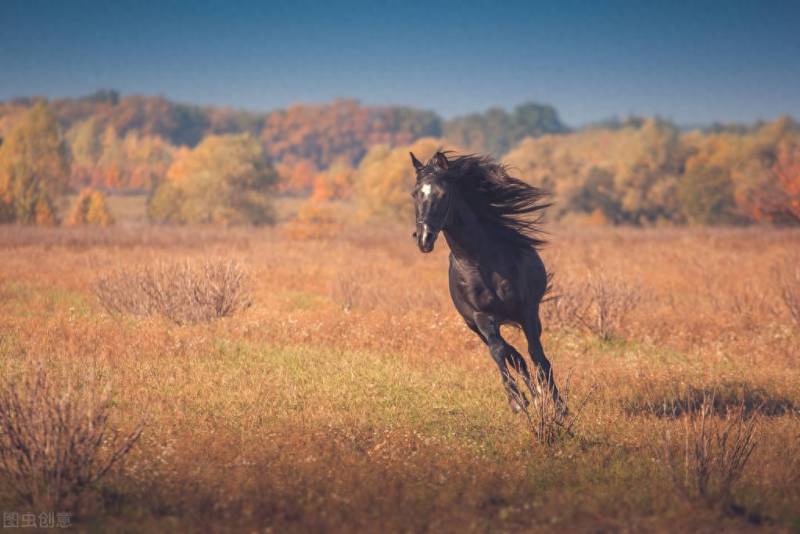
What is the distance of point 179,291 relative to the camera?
1316 centimetres

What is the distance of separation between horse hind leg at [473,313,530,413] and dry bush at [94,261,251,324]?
691 cm

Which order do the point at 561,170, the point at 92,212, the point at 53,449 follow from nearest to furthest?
1. the point at 53,449
2. the point at 92,212
3. the point at 561,170

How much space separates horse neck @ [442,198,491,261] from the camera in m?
7.55

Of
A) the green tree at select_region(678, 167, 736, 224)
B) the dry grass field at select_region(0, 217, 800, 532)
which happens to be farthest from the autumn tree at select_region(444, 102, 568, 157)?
the dry grass field at select_region(0, 217, 800, 532)

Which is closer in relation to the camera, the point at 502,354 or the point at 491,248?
the point at 502,354

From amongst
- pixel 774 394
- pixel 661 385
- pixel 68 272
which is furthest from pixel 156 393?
pixel 68 272

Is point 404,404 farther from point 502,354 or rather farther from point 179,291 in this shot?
point 179,291

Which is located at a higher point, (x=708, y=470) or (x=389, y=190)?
(x=389, y=190)

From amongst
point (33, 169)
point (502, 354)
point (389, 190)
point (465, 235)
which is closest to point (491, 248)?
point (465, 235)

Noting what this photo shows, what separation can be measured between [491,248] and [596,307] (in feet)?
20.5

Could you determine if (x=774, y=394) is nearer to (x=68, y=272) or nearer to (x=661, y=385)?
(x=661, y=385)

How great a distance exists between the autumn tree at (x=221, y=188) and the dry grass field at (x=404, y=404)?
112 ft

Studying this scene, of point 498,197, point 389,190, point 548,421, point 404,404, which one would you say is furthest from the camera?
point 389,190

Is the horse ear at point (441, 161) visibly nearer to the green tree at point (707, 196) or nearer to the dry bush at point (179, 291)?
the dry bush at point (179, 291)
